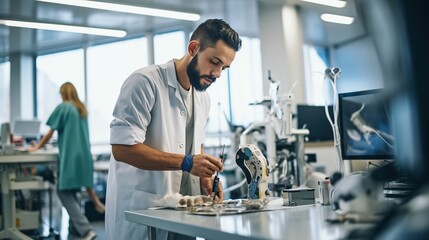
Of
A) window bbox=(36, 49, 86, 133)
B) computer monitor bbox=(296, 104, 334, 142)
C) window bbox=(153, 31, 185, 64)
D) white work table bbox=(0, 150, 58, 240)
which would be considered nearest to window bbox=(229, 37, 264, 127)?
window bbox=(153, 31, 185, 64)

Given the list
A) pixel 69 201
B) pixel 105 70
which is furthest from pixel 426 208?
pixel 105 70

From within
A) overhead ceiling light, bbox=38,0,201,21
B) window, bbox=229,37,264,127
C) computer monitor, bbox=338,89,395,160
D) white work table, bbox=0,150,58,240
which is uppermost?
overhead ceiling light, bbox=38,0,201,21

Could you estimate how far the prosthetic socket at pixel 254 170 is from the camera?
142 cm

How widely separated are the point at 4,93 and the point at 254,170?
8.23 metres

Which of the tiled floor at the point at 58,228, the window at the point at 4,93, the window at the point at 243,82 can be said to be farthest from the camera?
the window at the point at 4,93

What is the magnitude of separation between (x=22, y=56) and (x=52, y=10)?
9.24 feet

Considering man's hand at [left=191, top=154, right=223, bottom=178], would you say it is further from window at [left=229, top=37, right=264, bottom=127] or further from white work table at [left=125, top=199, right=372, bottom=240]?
window at [left=229, top=37, right=264, bottom=127]

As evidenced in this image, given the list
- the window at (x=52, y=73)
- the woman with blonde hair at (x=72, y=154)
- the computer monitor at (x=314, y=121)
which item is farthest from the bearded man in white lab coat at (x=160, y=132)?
the window at (x=52, y=73)

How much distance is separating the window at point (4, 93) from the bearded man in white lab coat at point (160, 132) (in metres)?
7.63

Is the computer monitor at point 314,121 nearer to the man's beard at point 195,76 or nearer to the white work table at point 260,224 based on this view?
the man's beard at point 195,76

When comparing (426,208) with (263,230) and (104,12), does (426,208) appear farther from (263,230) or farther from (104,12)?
(104,12)

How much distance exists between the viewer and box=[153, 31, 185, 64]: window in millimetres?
7984

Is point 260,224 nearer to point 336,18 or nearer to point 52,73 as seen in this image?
point 336,18

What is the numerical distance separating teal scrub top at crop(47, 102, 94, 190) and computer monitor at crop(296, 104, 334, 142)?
202 centimetres
